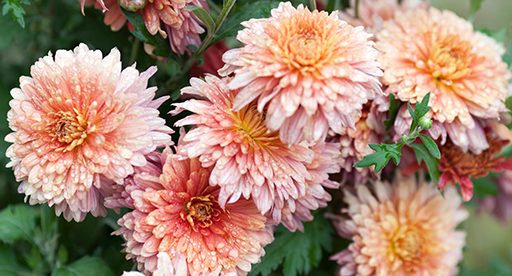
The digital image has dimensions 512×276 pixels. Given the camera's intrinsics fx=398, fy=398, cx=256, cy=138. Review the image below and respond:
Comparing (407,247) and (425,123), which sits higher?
(425,123)

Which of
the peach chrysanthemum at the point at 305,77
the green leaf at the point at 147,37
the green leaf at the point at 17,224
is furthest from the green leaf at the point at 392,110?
the green leaf at the point at 17,224

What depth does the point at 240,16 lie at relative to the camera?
60cm

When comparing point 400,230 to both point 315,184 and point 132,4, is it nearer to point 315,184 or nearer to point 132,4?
point 315,184

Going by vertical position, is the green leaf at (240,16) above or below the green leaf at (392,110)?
above

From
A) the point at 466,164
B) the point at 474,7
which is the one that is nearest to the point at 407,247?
the point at 466,164

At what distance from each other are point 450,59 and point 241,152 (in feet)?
1.23

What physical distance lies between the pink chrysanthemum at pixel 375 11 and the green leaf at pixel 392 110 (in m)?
0.16

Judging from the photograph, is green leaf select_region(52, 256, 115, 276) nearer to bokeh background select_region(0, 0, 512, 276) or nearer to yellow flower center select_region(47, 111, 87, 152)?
bokeh background select_region(0, 0, 512, 276)

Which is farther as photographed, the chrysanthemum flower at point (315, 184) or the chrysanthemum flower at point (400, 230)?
the chrysanthemum flower at point (400, 230)

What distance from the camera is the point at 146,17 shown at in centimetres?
55

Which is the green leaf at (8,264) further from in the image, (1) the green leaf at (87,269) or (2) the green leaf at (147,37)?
(2) the green leaf at (147,37)

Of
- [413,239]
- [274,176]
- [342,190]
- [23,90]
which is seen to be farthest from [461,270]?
[23,90]

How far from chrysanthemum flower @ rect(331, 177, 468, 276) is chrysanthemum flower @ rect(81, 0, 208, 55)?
360mm

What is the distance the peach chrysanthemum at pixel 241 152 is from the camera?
453mm
